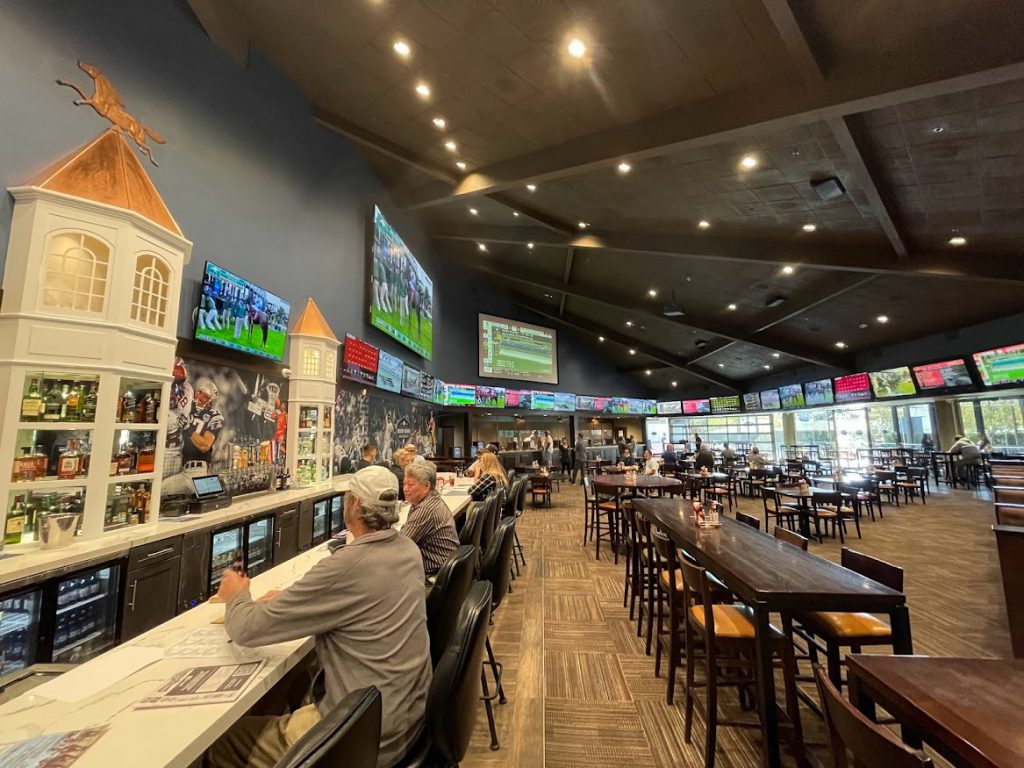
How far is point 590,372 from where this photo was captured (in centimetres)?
1648

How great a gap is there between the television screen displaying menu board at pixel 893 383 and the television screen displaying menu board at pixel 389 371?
1175 centimetres

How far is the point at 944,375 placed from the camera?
8.89 metres

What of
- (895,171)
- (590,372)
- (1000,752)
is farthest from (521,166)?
(590,372)

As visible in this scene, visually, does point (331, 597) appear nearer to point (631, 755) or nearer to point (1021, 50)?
point (631, 755)

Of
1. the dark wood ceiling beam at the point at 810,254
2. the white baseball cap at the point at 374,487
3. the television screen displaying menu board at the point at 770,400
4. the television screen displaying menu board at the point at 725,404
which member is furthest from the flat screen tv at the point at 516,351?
the white baseball cap at the point at 374,487

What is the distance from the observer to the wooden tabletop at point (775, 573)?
1754mm

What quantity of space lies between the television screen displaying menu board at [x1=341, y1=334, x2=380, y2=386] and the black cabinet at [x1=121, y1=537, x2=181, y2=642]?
353 centimetres

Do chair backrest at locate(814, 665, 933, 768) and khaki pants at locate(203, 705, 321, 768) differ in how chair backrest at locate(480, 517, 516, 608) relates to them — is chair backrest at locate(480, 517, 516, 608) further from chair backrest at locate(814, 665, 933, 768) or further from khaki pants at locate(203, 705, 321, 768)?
chair backrest at locate(814, 665, 933, 768)

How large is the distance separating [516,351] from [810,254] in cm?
845

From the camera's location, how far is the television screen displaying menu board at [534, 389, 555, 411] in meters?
13.8

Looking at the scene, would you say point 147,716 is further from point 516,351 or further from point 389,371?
point 516,351

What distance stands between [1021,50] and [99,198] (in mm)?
6367

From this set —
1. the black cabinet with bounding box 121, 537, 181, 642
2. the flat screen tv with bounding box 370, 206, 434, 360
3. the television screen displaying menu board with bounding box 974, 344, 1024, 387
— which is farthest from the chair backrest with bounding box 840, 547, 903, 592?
the television screen displaying menu board with bounding box 974, 344, 1024, 387

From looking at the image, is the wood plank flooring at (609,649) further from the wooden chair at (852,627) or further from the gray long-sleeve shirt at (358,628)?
the gray long-sleeve shirt at (358,628)
